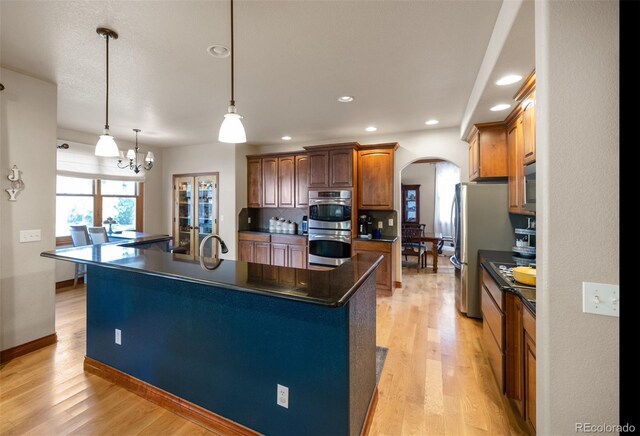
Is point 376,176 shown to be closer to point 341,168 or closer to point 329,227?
point 341,168

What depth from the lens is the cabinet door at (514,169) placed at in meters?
2.89

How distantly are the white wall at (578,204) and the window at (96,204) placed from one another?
20.7ft

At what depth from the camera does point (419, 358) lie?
2709mm

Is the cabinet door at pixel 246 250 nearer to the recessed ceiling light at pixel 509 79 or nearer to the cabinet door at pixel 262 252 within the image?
the cabinet door at pixel 262 252

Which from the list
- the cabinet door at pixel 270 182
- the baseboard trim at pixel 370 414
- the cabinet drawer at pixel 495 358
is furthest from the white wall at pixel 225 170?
the cabinet drawer at pixel 495 358

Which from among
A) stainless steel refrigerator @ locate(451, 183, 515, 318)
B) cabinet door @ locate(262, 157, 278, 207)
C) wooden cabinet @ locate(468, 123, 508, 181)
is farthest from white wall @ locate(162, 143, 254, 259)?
wooden cabinet @ locate(468, 123, 508, 181)

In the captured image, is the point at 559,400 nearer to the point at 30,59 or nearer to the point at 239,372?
the point at 239,372

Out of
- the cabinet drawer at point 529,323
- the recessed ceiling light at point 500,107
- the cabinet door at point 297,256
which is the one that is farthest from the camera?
the cabinet door at point 297,256

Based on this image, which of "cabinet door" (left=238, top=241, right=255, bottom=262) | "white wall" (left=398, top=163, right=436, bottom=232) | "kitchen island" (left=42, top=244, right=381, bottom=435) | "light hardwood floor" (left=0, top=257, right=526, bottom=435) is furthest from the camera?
"white wall" (left=398, top=163, right=436, bottom=232)

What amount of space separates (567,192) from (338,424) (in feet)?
4.80

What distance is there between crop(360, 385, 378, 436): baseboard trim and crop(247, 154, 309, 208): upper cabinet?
142 inches

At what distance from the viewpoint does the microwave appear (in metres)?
2.38

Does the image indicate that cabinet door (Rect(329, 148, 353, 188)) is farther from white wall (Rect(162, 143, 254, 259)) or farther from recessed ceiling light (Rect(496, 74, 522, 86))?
recessed ceiling light (Rect(496, 74, 522, 86))

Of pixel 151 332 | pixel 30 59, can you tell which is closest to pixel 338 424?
pixel 151 332
